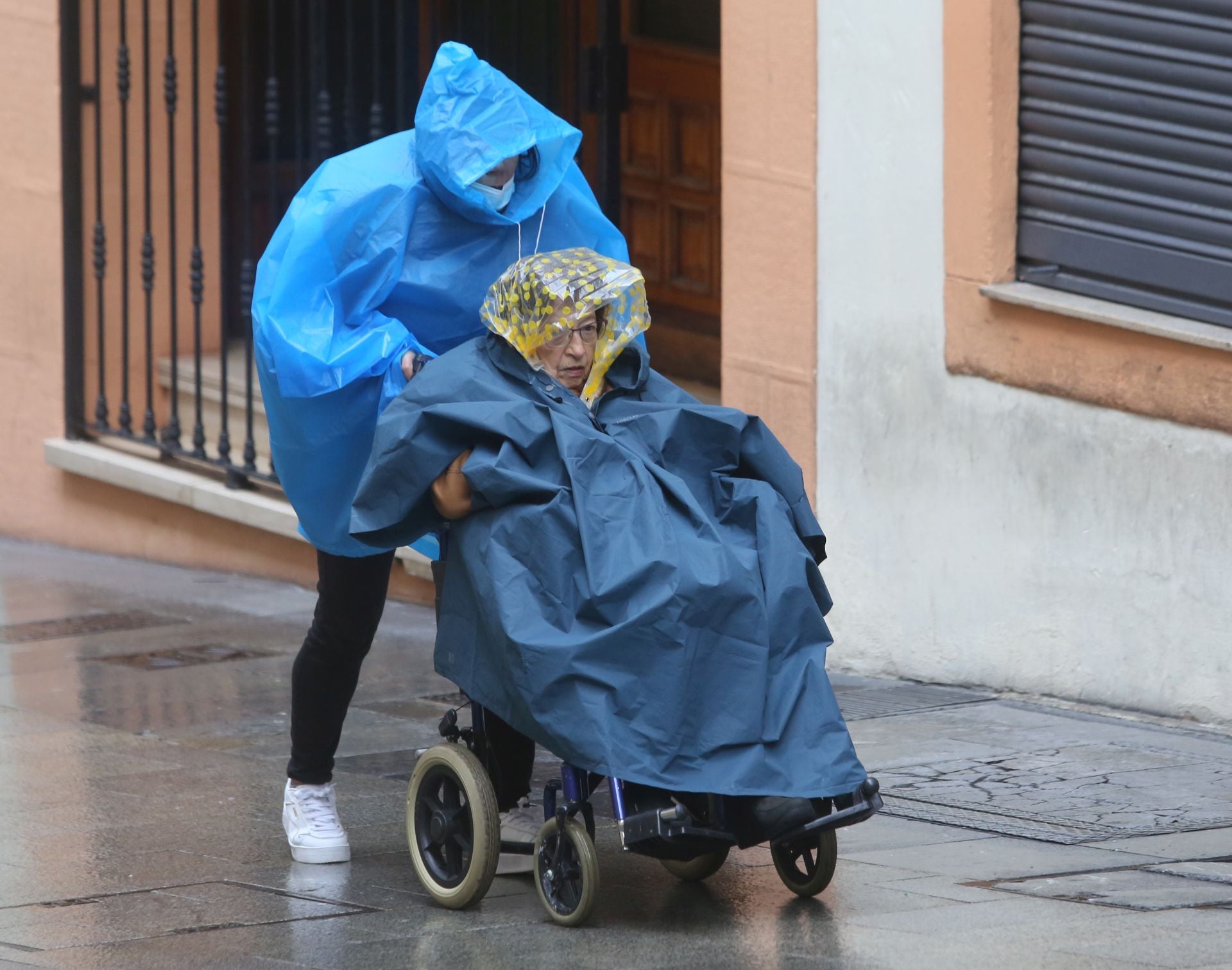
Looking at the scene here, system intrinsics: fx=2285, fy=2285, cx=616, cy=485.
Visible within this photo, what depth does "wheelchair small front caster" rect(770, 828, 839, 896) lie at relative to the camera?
494 centimetres

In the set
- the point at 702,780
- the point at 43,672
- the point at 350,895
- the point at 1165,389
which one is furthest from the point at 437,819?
the point at 43,672

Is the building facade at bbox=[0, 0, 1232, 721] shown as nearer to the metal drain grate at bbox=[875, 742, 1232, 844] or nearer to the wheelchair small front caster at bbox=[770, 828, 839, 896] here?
the metal drain grate at bbox=[875, 742, 1232, 844]

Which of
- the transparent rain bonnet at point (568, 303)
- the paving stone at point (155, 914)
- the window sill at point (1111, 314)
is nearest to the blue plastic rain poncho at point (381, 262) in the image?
the transparent rain bonnet at point (568, 303)

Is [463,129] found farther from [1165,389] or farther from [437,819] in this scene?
[1165,389]

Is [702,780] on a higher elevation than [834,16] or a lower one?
lower

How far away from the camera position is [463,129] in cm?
517

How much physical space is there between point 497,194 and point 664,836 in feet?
5.14

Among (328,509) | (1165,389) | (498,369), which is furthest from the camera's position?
(1165,389)

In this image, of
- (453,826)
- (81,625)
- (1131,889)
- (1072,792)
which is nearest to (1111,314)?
(1072,792)

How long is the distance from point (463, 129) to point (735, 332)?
9.58 ft

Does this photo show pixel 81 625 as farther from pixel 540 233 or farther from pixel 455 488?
pixel 455 488

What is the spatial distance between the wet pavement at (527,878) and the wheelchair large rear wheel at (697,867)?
34 mm

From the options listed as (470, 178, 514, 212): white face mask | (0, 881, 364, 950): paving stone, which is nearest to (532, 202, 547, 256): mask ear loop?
(470, 178, 514, 212): white face mask

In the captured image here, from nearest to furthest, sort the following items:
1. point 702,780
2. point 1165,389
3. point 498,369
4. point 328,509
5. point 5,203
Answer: point 702,780, point 498,369, point 328,509, point 1165,389, point 5,203
